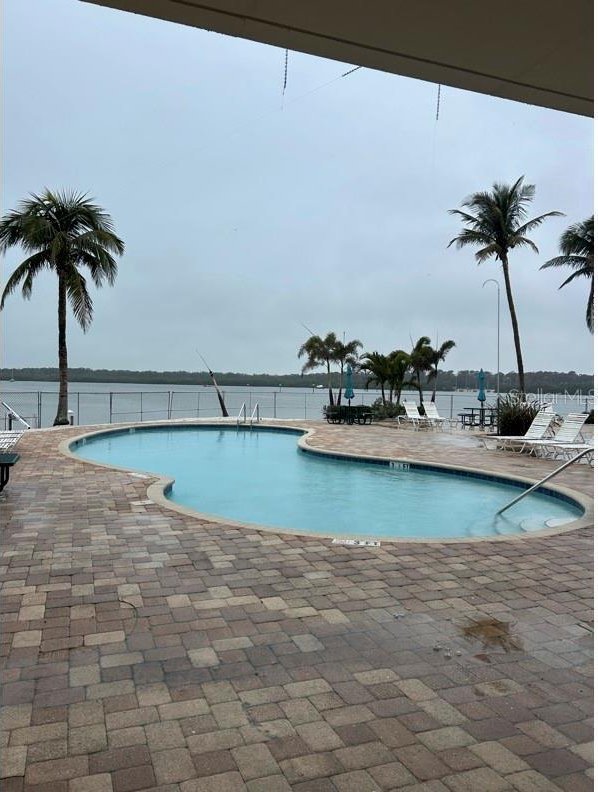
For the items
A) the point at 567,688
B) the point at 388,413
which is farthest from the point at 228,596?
the point at 388,413

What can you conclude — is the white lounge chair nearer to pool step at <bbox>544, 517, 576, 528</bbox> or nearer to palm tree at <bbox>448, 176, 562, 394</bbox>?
pool step at <bbox>544, 517, 576, 528</bbox>

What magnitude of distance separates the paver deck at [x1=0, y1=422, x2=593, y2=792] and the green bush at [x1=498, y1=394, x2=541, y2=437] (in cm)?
829

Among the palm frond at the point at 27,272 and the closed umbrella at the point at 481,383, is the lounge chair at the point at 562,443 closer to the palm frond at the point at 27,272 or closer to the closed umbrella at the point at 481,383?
the closed umbrella at the point at 481,383

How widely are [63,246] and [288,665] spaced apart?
46.6 feet

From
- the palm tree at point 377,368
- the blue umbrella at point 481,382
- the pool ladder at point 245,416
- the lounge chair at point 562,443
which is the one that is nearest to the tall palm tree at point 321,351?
the palm tree at point 377,368

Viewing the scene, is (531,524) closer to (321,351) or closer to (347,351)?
(347,351)

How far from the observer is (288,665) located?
8.64 ft

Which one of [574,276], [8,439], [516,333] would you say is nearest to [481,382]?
[516,333]

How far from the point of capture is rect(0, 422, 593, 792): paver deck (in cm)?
194

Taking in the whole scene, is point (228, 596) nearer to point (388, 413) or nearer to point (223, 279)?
point (388, 413)

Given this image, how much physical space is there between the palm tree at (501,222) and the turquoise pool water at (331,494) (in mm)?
12919

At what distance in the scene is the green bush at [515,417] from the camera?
12625 mm

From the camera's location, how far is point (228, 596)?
3457mm

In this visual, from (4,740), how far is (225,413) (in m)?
18.1
